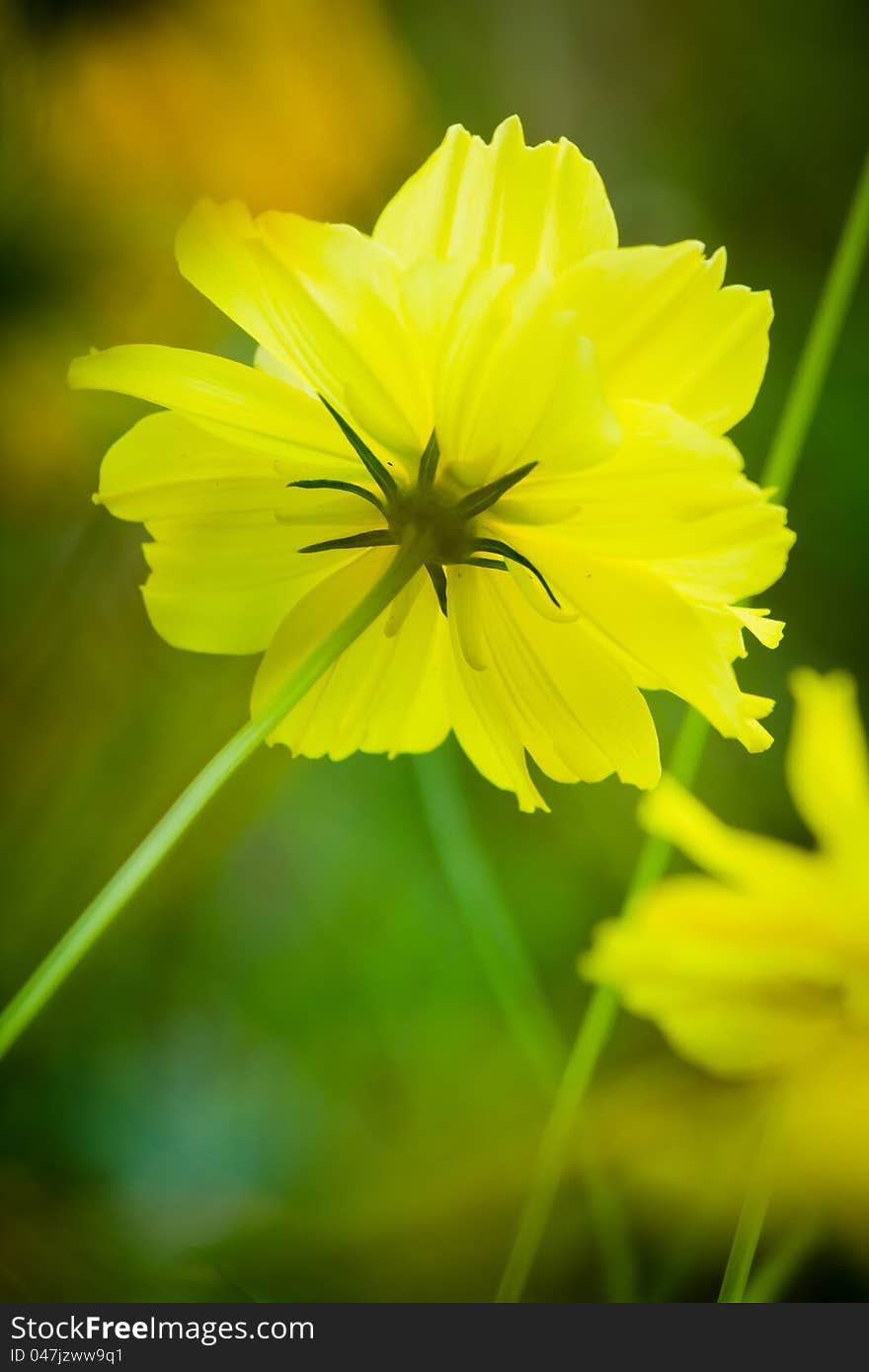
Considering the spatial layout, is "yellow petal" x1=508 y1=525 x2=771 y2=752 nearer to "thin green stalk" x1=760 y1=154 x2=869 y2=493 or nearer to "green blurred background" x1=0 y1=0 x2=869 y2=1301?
"thin green stalk" x1=760 y1=154 x2=869 y2=493

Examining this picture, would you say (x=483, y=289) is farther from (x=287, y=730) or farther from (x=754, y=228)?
(x=754, y=228)

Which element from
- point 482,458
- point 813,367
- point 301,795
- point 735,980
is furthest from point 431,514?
point 301,795

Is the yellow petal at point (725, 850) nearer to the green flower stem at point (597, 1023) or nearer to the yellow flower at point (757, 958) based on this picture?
the yellow flower at point (757, 958)

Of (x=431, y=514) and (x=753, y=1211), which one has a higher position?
(x=431, y=514)

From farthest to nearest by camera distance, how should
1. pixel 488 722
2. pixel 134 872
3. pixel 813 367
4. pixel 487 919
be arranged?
pixel 487 919, pixel 813 367, pixel 488 722, pixel 134 872

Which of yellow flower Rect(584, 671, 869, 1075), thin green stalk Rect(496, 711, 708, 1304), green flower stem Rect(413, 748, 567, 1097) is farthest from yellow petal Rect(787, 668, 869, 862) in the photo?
green flower stem Rect(413, 748, 567, 1097)

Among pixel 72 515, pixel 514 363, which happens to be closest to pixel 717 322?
pixel 514 363

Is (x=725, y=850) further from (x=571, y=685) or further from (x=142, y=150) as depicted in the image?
(x=142, y=150)
